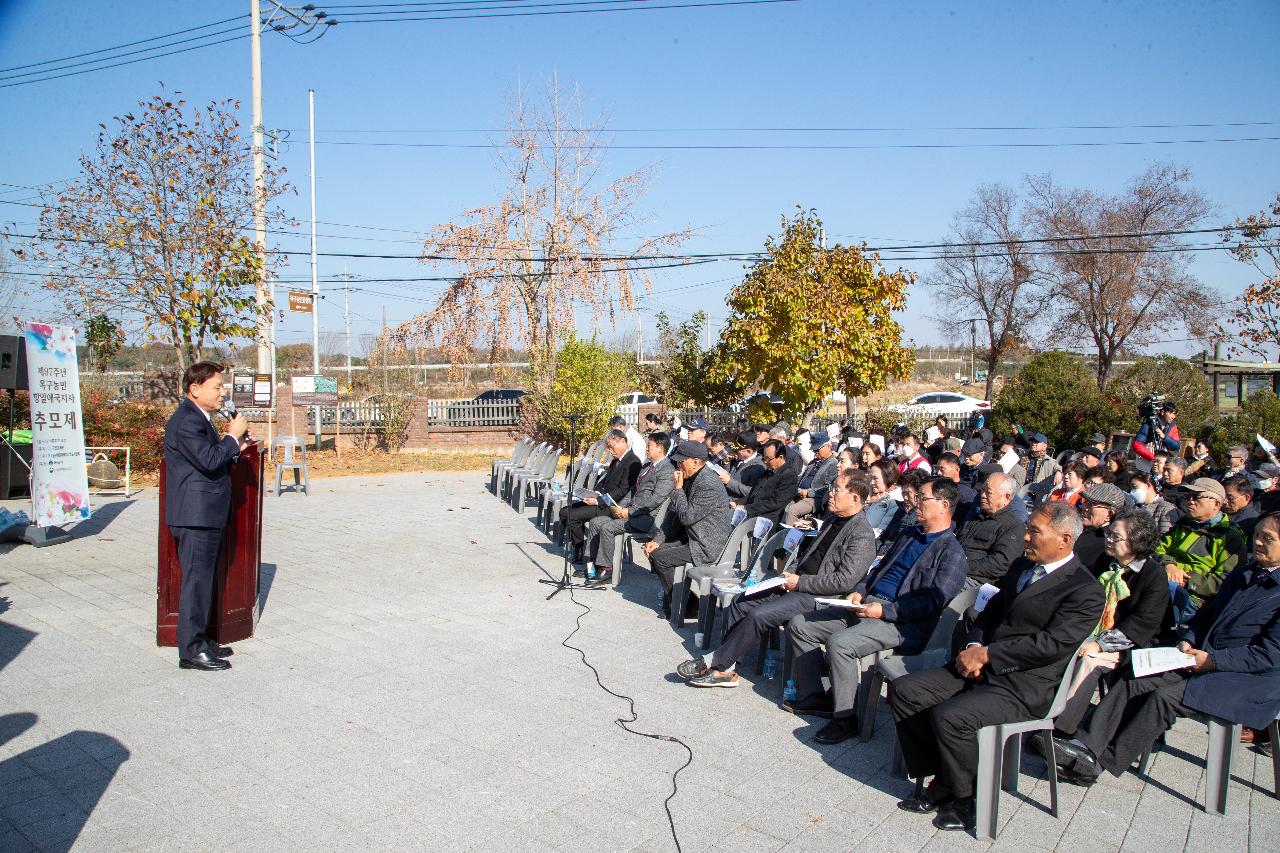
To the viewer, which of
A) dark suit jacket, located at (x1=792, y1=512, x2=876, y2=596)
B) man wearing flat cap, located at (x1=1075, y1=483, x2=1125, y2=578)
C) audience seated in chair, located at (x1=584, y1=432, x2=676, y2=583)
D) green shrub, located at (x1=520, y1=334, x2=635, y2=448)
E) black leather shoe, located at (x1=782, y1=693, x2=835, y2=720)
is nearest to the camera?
black leather shoe, located at (x1=782, y1=693, x2=835, y2=720)

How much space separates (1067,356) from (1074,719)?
1529 centimetres

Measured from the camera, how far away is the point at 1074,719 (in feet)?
14.8

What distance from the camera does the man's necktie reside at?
4.44m

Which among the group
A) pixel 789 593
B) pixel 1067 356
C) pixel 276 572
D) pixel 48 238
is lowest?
pixel 276 572

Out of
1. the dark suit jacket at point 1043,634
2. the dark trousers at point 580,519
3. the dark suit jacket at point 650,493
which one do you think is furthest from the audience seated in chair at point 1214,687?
the dark trousers at point 580,519

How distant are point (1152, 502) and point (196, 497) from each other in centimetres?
713

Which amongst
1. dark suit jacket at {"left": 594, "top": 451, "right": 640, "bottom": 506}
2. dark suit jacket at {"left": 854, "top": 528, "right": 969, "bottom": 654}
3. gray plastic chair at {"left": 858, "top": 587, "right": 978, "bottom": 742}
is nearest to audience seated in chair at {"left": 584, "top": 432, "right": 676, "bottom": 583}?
dark suit jacket at {"left": 594, "top": 451, "right": 640, "bottom": 506}

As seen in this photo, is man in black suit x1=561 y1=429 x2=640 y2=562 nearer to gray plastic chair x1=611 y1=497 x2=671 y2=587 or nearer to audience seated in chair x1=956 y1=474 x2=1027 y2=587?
gray plastic chair x1=611 y1=497 x2=671 y2=587

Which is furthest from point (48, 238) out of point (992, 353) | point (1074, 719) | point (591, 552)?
point (992, 353)

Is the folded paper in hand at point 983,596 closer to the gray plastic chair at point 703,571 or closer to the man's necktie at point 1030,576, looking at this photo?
the man's necktie at point 1030,576

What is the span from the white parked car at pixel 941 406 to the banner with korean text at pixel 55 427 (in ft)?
66.8

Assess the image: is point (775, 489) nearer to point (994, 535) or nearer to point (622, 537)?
point (622, 537)

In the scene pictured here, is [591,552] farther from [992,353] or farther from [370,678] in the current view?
[992,353]

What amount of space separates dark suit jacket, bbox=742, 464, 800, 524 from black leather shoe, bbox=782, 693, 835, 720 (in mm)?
3881
